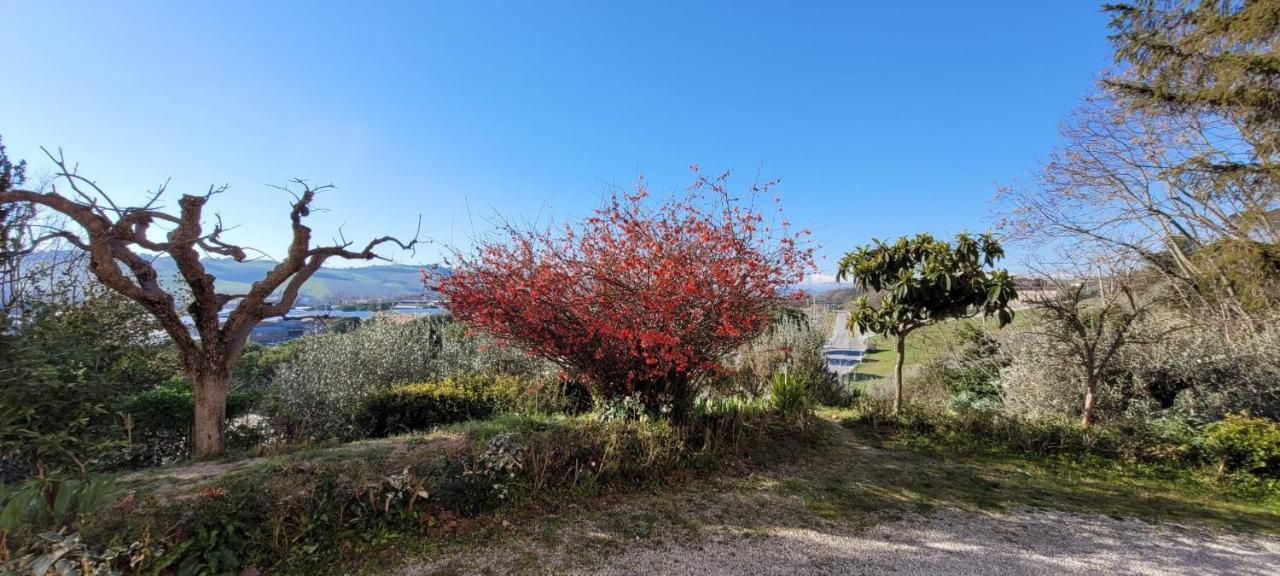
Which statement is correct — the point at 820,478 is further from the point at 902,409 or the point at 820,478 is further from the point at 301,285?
the point at 301,285

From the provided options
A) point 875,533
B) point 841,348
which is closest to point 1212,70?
point 875,533

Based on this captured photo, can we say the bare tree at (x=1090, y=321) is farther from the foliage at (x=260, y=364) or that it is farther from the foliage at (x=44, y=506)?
the foliage at (x=260, y=364)

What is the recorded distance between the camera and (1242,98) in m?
4.93

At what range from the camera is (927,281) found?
5.80 meters

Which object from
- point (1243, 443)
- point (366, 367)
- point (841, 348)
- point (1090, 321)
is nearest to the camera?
point (1243, 443)

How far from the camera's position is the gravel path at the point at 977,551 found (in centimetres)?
A: 274

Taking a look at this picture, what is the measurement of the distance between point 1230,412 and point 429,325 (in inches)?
475

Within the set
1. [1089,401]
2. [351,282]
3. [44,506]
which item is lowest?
[44,506]

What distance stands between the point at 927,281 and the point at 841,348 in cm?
1605

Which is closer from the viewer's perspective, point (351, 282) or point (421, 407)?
point (421, 407)

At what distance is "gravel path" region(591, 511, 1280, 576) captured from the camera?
9.00 ft

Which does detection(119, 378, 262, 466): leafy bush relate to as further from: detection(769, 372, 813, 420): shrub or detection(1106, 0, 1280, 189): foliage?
detection(1106, 0, 1280, 189): foliage

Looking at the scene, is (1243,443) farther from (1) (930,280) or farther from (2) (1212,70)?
(2) (1212,70)

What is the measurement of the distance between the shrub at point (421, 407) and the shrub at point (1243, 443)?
25.3 ft
